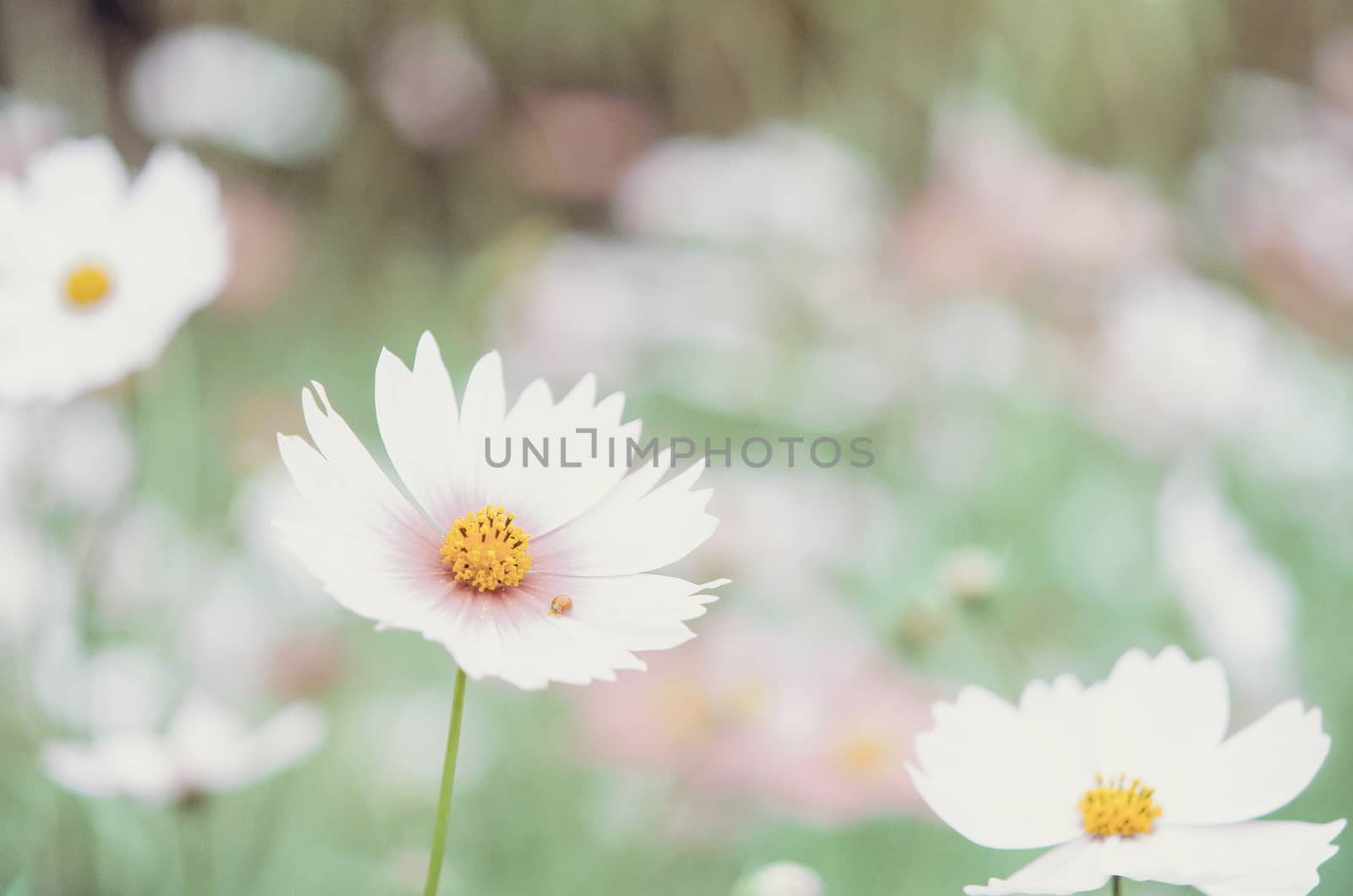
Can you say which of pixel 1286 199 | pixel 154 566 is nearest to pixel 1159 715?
pixel 154 566

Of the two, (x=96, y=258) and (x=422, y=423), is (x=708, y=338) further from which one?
(x=422, y=423)

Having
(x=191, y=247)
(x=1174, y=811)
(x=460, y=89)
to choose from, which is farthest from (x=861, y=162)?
(x=1174, y=811)

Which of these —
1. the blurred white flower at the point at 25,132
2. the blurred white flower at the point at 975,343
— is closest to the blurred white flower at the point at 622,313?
the blurred white flower at the point at 975,343

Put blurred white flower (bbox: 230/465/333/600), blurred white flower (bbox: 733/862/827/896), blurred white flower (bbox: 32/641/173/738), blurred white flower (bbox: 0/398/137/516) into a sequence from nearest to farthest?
blurred white flower (bbox: 733/862/827/896), blurred white flower (bbox: 32/641/173/738), blurred white flower (bbox: 0/398/137/516), blurred white flower (bbox: 230/465/333/600)

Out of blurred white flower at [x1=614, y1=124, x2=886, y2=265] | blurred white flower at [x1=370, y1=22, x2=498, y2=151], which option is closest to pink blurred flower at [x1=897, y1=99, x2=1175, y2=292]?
blurred white flower at [x1=614, y1=124, x2=886, y2=265]

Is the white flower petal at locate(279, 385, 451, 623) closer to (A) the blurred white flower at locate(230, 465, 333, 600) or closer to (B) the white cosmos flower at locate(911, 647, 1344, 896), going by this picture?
(B) the white cosmos flower at locate(911, 647, 1344, 896)

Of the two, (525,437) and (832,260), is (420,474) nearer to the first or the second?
(525,437)
